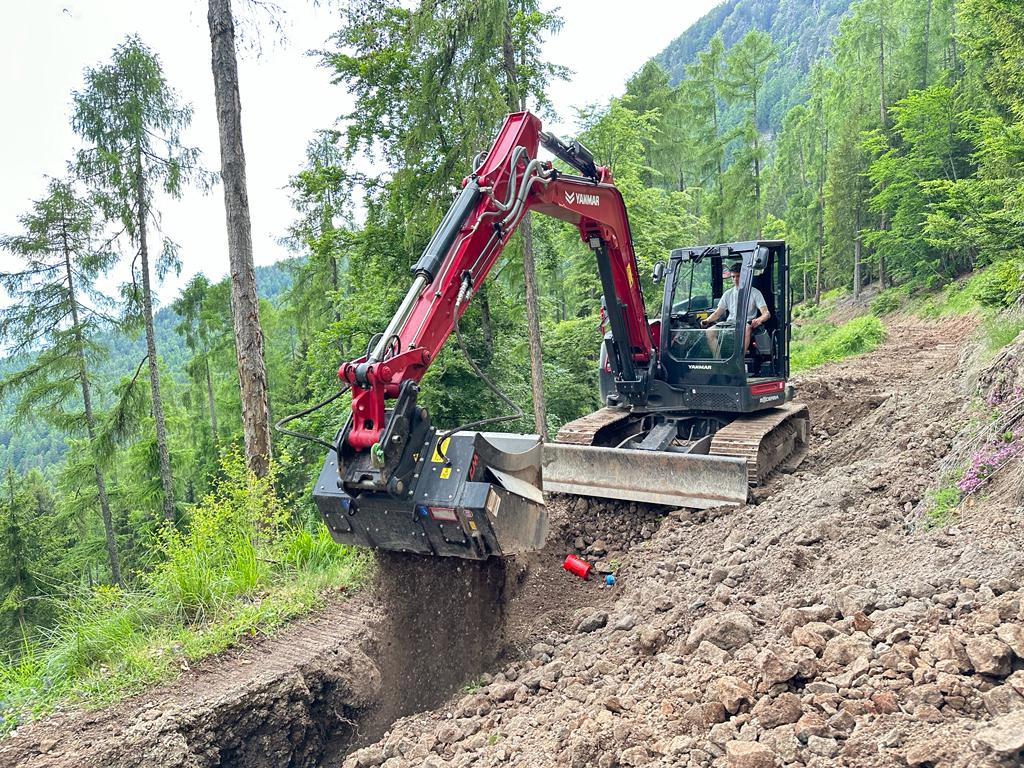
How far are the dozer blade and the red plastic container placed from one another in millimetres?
1005

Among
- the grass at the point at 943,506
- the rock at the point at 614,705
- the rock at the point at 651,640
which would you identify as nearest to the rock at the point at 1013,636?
the rock at the point at 614,705

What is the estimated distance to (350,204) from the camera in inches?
609

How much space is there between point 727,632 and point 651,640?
65 centimetres

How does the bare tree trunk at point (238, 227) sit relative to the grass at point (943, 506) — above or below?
above

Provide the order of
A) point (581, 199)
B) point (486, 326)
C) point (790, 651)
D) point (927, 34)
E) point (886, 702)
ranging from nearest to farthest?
point (886, 702)
point (790, 651)
point (581, 199)
point (486, 326)
point (927, 34)

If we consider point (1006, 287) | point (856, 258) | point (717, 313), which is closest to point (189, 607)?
point (717, 313)

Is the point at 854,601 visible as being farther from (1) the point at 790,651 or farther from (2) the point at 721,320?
(2) the point at 721,320

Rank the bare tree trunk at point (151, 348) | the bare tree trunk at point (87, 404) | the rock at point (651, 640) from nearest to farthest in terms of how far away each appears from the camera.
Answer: the rock at point (651, 640) → the bare tree trunk at point (151, 348) → the bare tree trunk at point (87, 404)

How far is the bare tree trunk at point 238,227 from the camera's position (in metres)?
7.45

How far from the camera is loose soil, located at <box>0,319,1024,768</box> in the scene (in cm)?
266

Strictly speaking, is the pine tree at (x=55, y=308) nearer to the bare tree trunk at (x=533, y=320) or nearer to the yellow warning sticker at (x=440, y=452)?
the bare tree trunk at (x=533, y=320)

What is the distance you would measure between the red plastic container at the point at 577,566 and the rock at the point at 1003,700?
12.8 ft

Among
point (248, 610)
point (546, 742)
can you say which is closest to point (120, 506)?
point (248, 610)

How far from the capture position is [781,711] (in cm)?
278
